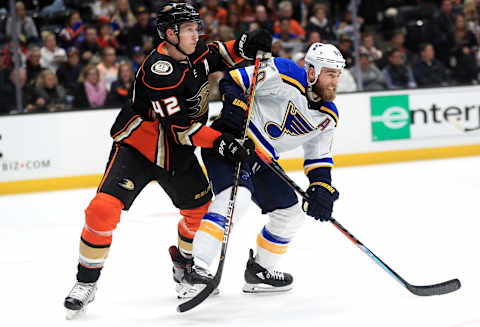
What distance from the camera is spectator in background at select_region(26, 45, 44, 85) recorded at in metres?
6.69

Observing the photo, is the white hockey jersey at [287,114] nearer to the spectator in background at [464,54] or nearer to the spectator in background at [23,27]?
the spectator in background at [23,27]

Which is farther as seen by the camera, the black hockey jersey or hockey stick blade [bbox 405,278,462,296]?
hockey stick blade [bbox 405,278,462,296]

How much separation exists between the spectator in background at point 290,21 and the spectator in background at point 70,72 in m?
2.19

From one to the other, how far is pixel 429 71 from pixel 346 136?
4.37 ft

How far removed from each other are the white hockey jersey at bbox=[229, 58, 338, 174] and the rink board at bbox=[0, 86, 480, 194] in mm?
3757

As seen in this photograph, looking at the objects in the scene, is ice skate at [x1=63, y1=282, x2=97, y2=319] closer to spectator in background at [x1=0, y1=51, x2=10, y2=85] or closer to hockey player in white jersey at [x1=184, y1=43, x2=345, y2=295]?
hockey player in white jersey at [x1=184, y1=43, x2=345, y2=295]

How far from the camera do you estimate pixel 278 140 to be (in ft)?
9.92

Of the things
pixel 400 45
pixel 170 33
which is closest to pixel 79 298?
pixel 170 33

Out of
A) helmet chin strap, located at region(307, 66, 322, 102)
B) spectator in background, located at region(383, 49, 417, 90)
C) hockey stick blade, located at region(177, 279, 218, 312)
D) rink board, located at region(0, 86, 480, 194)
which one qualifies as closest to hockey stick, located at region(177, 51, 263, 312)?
hockey stick blade, located at region(177, 279, 218, 312)

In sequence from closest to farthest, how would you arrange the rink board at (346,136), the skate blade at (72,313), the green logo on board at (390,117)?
the skate blade at (72,313), the rink board at (346,136), the green logo on board at (390,117)

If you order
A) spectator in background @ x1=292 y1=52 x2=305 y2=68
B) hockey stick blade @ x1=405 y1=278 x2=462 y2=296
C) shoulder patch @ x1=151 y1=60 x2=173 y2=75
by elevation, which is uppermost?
shoulder patch @ x1=151 y1=60 x2=173 y2=75

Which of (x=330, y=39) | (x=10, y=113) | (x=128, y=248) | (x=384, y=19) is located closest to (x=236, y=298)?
(x=128, y=248)

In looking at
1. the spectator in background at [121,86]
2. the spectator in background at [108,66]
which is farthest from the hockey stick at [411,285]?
the spectator in background at [108,66]

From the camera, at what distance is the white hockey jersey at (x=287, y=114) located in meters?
2.88
